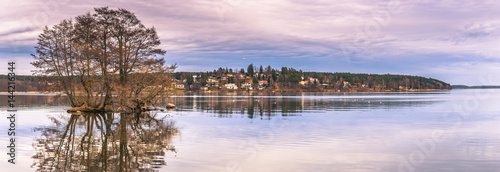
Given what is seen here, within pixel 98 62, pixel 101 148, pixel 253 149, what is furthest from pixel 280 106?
pixel 101 148

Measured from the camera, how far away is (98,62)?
41.6 meters

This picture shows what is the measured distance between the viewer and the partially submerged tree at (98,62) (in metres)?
40.8

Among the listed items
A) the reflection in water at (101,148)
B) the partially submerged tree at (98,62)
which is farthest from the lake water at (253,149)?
the partially submerged tree at (98,62)

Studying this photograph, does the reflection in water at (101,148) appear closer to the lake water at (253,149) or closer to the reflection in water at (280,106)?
the lake water at (253,149)

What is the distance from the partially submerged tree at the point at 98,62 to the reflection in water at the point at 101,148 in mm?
14572

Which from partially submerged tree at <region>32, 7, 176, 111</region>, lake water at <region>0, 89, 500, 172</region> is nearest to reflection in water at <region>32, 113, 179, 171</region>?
lake water at <region>0, 89, 500, 172</region>

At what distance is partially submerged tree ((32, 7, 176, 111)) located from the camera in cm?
4078

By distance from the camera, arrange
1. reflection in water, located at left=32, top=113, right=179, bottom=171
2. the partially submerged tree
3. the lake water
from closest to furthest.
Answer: reflection in water, located at left=32, top=113, right=179, bottom=171, the lake water, the partially submerged tree

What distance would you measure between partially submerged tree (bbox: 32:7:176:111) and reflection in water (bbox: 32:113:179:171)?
14.6 metres

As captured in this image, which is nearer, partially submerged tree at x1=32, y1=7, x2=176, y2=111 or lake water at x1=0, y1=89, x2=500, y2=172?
lake water at x1=0, y1=89, x2=500, y2=172

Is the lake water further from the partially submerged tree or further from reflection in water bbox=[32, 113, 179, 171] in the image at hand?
the partially submerged tree

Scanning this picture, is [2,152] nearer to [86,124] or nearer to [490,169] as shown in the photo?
[86,124]

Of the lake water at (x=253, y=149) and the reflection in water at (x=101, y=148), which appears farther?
the lake water at (x=253, y=149)

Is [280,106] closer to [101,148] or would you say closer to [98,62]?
[98,62]
